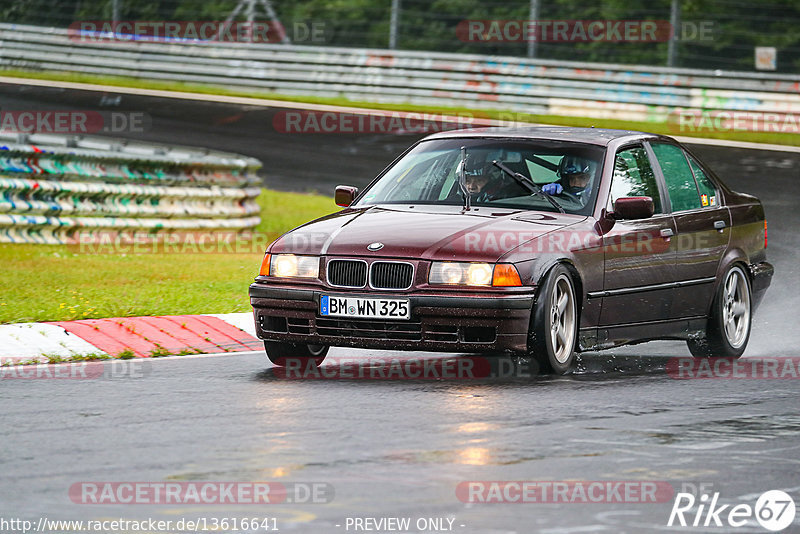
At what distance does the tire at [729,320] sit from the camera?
10.7 metres

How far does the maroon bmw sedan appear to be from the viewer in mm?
8859

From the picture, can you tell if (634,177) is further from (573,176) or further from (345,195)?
(345,195)

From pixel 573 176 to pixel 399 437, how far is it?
337 centimetres

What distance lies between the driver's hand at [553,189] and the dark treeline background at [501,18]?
15.8 metres

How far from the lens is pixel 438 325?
348 inches

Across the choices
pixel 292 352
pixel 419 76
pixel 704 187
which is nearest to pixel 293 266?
pixel 292 352

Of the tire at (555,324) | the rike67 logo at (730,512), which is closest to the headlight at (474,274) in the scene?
the tire at (555,324)

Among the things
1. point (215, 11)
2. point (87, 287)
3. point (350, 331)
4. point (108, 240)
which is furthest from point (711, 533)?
point (215, 11)

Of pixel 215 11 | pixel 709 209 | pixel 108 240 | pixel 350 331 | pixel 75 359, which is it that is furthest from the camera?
pixel 215 11

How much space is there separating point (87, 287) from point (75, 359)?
3004 mm

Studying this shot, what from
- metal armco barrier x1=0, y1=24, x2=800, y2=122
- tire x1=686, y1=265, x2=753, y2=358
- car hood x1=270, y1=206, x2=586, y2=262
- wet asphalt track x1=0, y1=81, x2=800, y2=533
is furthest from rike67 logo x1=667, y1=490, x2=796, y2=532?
metal armco barrier x1=0, y1=24, x2=800, y2=122

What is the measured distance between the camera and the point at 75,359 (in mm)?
9930

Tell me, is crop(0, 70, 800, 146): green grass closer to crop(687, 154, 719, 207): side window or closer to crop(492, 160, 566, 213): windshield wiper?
crop(687, 154, 719, 207): side window

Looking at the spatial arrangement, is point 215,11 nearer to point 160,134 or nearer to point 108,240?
point 160,134
